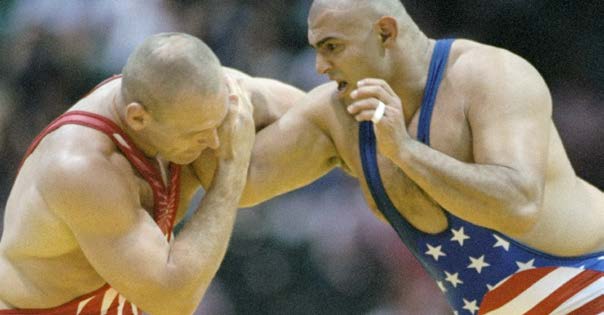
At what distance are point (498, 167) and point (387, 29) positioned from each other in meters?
0.67

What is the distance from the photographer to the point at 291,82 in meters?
5.93

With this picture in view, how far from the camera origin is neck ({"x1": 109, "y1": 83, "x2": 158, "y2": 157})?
331 centimetres

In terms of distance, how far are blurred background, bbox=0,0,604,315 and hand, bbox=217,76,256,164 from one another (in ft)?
7.30

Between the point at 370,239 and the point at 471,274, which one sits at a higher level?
the point at 471,274

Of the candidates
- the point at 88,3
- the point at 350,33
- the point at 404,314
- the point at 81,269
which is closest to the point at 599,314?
the point at 350,33

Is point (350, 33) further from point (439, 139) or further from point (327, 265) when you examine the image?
point (327, 265)

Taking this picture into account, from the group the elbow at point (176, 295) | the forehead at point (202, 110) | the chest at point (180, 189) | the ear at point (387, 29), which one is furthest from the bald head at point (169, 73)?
the ear at point (387, 29)

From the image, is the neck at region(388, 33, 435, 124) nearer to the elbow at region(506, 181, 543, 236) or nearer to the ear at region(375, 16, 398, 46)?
the ear at region(375, 16, 398, 46)

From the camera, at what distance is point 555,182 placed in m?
3.49

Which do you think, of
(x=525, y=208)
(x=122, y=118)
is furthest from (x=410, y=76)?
(x=122, y=118)

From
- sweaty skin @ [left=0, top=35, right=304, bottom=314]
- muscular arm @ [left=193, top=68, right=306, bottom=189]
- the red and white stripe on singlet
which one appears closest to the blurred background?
muscular arm @ [left=193, top=68, right=306, bottom=189]

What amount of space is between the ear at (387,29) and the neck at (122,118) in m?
0.90

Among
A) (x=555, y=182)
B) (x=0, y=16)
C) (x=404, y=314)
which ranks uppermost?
(x=555, y=182)

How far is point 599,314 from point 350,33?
4.25 ft
